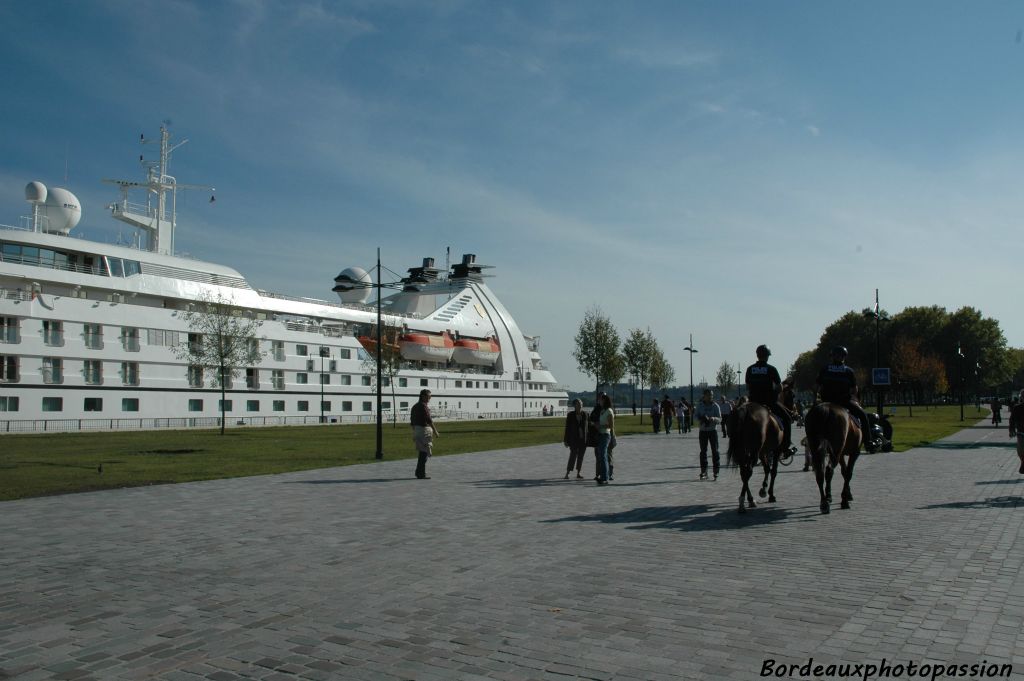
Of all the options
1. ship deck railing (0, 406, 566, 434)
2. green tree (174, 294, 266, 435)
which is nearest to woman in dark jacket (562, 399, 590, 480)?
green tree (174, 294, 266, 435)

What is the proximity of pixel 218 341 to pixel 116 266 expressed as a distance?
9.42 meters

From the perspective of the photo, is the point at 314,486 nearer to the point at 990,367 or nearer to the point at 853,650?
the point at 853,650

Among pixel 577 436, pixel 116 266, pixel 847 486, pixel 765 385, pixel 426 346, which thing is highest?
pixel 116 266

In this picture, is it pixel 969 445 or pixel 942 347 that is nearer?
pixel 969 445

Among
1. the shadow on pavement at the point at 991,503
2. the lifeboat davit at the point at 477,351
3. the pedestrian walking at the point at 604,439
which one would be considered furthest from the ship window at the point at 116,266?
the shadow on pavement at the point at 991,503

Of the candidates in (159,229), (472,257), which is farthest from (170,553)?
(472,257)

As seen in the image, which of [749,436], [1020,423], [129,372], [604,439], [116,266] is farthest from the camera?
[116,266]

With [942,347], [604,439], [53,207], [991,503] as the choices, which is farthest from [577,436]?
[942,347]

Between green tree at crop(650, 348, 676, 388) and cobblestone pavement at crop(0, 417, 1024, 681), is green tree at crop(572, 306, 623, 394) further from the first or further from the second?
cobblestone pavement at crop(0, 417, 1024, 681)

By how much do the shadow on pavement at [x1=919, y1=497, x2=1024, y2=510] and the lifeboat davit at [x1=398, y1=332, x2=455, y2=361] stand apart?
5623 cm

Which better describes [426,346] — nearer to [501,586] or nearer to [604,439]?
[604,439]

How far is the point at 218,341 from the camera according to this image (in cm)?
4344

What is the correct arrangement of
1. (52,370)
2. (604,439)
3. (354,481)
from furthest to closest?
(52,370) < (354,481) < (604,439)

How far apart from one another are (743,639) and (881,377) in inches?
1124
